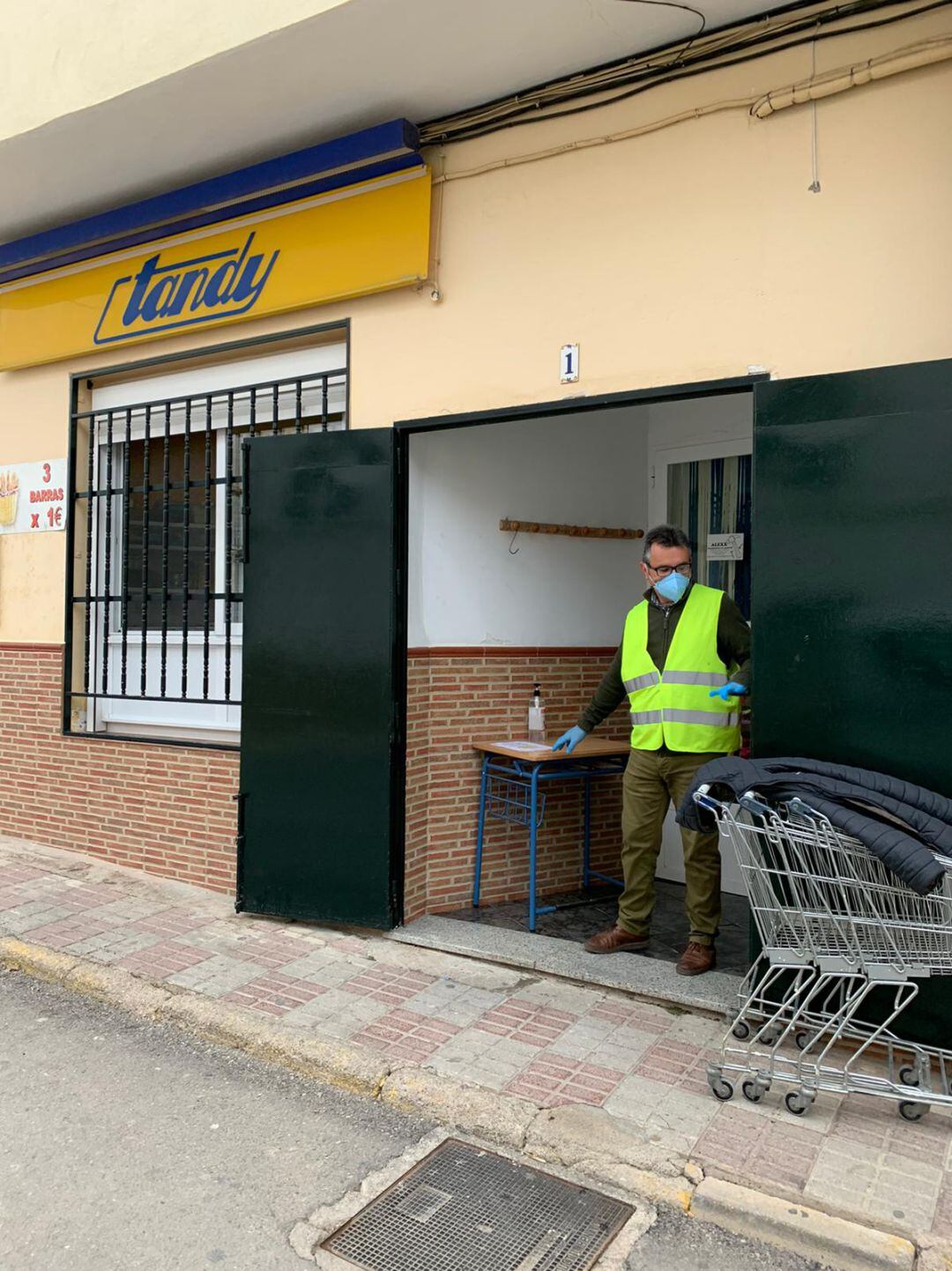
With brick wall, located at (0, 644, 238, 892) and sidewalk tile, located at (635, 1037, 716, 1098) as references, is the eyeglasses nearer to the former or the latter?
sidewalk tile, located at (635, 1037, 716, 1098)

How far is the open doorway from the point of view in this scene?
569cm

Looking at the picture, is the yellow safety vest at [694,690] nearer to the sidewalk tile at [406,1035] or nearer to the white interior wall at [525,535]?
the white interior wall at [525,535]

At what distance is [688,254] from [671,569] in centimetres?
147

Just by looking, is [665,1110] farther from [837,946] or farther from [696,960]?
[696,960]

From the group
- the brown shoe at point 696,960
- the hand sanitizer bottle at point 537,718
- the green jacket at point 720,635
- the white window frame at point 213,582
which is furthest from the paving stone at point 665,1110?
the white window frame at point 213,582

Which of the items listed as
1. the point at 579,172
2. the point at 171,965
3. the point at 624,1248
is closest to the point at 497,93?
the point at 579,172

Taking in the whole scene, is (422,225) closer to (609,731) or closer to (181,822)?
(609,731)

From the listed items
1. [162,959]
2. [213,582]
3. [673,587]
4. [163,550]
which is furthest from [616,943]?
[163,550]

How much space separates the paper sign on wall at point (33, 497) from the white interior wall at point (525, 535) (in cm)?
308

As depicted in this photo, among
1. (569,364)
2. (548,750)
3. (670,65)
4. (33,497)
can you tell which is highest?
(670,65)

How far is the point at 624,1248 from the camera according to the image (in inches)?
116

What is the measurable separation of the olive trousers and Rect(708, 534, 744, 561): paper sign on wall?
175 cm

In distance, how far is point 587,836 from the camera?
6.12 metres

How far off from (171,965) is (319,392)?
3.43 m
